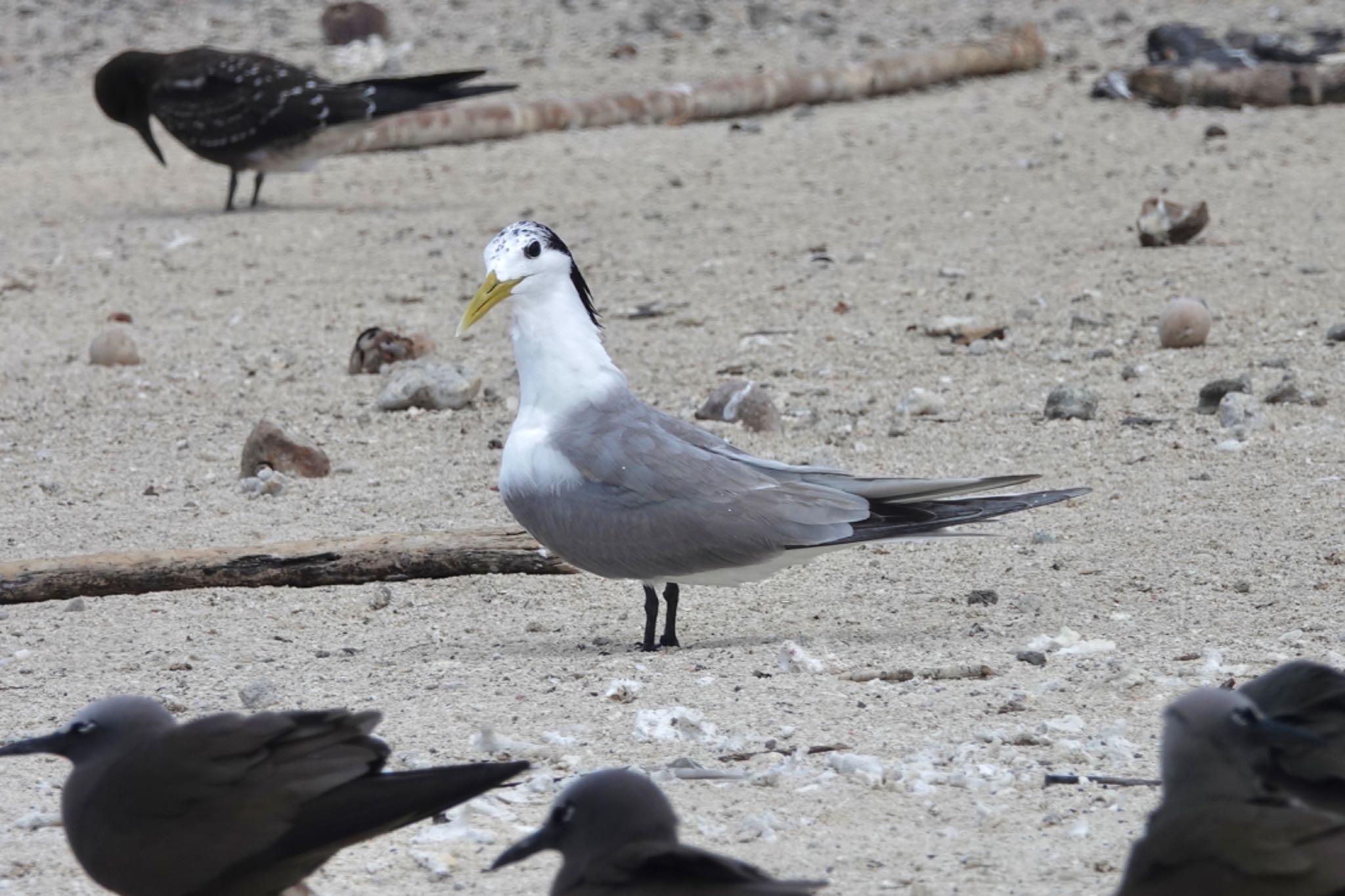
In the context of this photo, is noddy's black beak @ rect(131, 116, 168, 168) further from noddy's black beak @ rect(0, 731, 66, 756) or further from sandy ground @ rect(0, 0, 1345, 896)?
noddy's black beak @ rect(0, 731, 66, 756)

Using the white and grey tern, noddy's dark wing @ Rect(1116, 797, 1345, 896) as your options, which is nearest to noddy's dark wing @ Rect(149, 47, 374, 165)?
the white and grey tern

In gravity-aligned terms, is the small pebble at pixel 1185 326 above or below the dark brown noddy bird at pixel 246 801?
below

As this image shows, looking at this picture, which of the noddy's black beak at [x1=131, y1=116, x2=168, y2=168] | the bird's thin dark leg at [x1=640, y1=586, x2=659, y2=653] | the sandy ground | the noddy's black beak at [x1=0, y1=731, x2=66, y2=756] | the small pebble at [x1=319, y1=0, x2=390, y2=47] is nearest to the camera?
the noddy's black beak at [x1=0, y1=731, x2=66, y2=756]

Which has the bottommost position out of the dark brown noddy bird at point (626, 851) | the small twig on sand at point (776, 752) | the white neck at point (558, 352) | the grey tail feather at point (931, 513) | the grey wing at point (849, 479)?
the small twig on sand at point (776, 752)

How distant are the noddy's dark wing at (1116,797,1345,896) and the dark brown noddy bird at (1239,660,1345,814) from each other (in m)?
0.23

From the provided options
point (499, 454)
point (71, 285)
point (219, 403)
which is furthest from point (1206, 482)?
point (71, 285)

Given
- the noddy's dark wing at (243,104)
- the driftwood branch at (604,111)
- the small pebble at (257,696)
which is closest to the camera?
the small pebble at (257,696)

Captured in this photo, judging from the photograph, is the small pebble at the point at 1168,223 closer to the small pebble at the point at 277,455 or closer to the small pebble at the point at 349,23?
the small pebble at the point at 277,455

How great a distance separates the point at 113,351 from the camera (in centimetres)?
793

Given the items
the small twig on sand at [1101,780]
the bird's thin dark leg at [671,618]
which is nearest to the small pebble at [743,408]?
the bird's thin dark leg at [671,618]

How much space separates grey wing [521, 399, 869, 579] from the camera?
4699 mm

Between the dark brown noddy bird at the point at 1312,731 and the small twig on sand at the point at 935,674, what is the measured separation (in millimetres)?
1247

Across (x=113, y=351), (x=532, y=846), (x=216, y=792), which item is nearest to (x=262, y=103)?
(x=113, y=351)

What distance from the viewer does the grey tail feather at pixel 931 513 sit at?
15.5 ft
